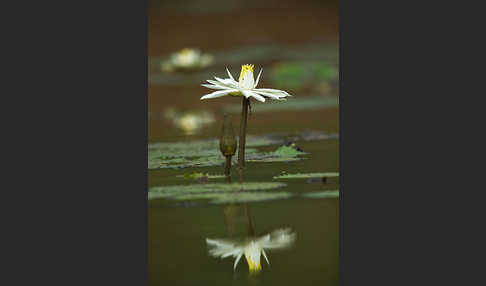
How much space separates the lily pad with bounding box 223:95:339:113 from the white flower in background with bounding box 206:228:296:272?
4.63 meters

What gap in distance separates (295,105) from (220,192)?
4.23 m

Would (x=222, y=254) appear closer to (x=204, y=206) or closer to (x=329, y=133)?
(x=204, y=206)

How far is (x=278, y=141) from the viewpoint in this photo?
21.3 ft

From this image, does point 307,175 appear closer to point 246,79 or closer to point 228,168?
point 228,168

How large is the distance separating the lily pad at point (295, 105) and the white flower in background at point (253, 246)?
4630mm

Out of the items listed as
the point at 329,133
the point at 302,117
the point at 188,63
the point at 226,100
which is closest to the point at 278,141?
the point at 329,133

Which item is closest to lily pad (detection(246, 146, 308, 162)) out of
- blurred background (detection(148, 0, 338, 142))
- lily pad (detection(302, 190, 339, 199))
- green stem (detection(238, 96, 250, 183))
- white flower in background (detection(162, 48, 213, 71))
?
green stem (detection(238, 96, 250, 183))

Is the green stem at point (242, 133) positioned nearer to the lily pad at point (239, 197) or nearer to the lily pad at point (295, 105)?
the lily pad at point (239, 197)

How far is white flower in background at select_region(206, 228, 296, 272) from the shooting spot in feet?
12.1

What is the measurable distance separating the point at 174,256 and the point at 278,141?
9.22ft

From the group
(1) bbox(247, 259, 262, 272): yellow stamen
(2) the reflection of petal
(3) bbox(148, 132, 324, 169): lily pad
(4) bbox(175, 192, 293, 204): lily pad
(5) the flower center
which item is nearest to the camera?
(1) bbox(247, 259, 262, 272): yellow stamen

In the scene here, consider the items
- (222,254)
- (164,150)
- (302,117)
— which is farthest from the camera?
(302,117)

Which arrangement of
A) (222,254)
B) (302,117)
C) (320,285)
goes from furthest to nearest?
(302,117) < (222,254) < (320,285)

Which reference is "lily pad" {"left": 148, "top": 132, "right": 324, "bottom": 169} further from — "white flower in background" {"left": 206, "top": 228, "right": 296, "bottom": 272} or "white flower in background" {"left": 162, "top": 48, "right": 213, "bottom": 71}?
"white flower in background" {"left": 162, "top": 48, "right": 213, "bottom": 71}
